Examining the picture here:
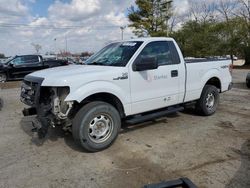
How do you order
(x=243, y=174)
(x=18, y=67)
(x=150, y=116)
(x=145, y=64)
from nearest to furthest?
(x=243, y=174), (x=145, y=64), (x=150, y=116), (x=18, y=67)

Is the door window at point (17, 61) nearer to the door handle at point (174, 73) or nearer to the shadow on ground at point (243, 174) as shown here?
the door handle at point (174, 73)

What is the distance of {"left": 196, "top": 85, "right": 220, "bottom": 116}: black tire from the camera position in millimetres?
6547

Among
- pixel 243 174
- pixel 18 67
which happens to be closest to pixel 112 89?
pixel 243 174

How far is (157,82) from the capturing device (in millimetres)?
5324

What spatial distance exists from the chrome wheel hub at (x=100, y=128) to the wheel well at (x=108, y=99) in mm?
345

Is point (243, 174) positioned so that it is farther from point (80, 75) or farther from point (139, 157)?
point (80, 75)

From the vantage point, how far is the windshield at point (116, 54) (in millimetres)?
5086

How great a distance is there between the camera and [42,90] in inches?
180

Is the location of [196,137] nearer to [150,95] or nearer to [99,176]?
[150,95]

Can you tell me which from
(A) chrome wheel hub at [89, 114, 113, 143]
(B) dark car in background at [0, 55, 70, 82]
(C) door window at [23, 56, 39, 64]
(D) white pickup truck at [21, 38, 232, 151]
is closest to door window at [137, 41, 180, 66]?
(D) white pickup truck at [21, 38, 232, 151]

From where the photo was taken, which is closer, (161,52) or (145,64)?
(145,64)

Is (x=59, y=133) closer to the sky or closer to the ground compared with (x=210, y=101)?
closer to the ground

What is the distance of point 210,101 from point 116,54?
9.69ft

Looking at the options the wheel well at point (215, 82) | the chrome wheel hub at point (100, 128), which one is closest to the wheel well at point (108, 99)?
the chrome wheel hub at point (100, 128)
